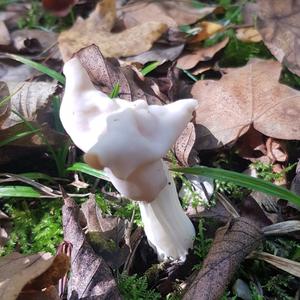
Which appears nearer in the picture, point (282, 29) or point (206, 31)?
point (282, 29)

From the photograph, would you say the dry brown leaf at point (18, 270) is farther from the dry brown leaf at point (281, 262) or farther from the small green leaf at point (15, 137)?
the dry brown leaf at point (281, 262)

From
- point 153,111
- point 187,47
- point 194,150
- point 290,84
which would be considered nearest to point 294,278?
point 194,150

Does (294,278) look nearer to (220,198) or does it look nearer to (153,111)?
(220,198)

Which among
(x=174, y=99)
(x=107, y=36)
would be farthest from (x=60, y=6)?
(x=174, y=99)

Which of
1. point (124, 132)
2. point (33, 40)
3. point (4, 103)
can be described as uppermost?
point (124, 132)

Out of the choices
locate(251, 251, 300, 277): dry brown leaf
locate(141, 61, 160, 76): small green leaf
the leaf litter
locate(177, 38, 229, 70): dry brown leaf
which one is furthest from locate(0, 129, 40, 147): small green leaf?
locate(251, 251, 300, 277): dry brown leaf

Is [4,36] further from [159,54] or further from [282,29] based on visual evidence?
[282,29]

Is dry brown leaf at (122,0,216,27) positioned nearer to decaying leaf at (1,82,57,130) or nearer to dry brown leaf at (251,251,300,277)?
decaying leaf at (1,82,57,130)

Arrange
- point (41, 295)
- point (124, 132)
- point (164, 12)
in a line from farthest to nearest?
1. point (164, 12)
2. point (41, 295)
3. point (124, 132)
